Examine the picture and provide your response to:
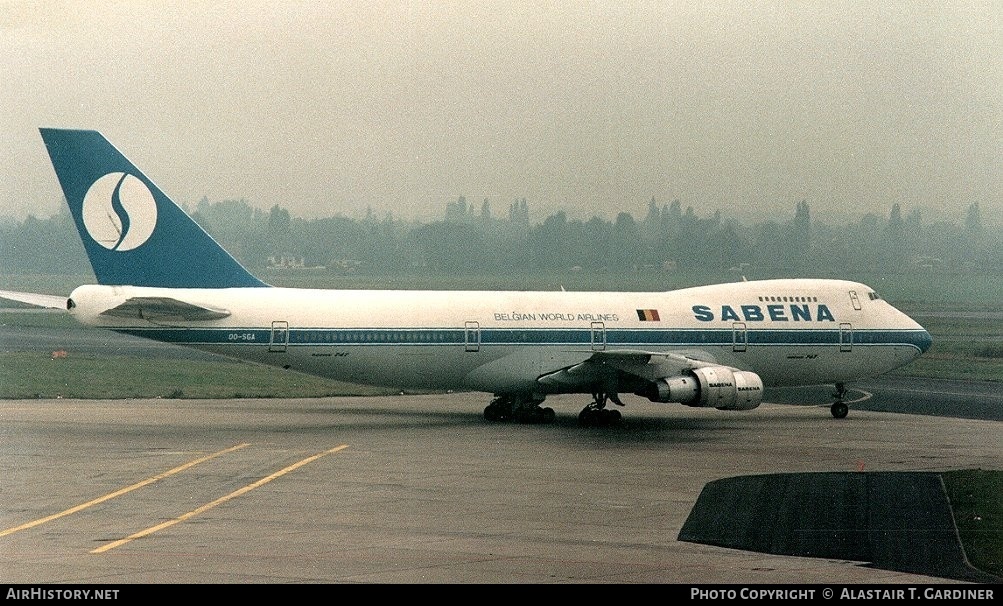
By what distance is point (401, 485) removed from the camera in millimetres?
24594

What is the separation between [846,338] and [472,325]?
12.2 m

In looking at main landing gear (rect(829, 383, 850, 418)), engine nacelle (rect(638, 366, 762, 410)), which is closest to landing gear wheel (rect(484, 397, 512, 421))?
engine nacelle (rect(638, 366, 762, 410))

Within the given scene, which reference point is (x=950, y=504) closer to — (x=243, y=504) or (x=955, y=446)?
(x=955, y=446)

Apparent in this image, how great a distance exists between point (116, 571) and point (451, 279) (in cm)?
5249

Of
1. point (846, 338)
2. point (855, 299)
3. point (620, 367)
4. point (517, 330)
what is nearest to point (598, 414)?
point (620, 367)

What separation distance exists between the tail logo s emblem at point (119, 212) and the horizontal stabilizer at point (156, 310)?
6.31 ft

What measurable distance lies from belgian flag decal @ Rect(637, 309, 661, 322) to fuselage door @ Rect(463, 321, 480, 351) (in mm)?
5101

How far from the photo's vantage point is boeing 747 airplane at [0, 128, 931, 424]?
33.6m

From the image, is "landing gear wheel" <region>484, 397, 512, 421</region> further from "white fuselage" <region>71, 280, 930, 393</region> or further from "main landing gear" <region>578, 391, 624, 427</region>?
"main landing gear" <region>578, 391, 624, 427</region>

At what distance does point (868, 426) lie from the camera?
3784 cm

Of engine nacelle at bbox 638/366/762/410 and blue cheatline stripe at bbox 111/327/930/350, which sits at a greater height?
blue cheatline stripe at bbox 111/327/930/350

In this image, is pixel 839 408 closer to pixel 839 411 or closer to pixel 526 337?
pixel 839 411

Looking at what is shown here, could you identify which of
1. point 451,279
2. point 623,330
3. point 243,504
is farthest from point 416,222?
point 243,504

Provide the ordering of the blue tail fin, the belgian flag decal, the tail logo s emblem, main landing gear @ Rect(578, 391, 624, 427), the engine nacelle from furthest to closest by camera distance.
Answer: the belgian flag decal, main landing gear @ Rect(578, 391, 624, 427), the engine nacelle, the tail logo s emblem, the blue tail fin
